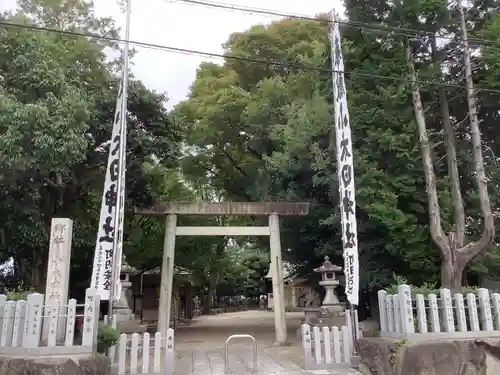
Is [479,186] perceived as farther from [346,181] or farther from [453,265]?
[346,181]

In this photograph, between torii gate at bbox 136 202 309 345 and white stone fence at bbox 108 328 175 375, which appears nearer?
white stone fence at bbox 108 328 175 375

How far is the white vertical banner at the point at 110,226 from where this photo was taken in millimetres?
9570

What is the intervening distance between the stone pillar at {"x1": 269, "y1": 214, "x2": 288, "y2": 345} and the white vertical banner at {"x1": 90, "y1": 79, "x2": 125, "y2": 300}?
5.41 meters

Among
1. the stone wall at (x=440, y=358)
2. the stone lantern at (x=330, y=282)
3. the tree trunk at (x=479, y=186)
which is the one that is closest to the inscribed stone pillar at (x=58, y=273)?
the stone wall at (x=440, y=358)

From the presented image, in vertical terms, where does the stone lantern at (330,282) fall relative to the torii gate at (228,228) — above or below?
below

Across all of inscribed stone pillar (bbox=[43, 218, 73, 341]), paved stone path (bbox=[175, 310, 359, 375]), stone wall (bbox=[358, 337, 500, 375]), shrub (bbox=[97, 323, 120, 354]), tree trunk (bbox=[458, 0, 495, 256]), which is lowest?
paved stone path (bbox=[175, 310, 359, 375])

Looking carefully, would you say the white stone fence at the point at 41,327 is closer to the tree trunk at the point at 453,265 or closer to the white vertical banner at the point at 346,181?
the white vertical banner at the point at 346,181

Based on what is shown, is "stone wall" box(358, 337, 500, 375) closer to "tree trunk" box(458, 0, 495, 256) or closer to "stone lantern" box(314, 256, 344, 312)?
"tree trunk" box(458, 0, 495, 256)

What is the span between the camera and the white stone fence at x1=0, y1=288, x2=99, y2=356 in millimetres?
7148

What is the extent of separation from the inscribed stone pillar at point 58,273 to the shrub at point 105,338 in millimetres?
863

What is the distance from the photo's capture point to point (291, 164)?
48.6 ft

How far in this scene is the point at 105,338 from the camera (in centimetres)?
845

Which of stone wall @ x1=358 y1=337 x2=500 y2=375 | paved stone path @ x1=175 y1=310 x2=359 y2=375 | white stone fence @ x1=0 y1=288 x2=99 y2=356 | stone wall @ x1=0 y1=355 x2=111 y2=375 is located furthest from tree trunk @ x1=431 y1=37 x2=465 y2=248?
stone wall @ x1=0 y1=355 x2=111 y2=375

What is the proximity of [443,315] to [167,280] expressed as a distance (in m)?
8.02
